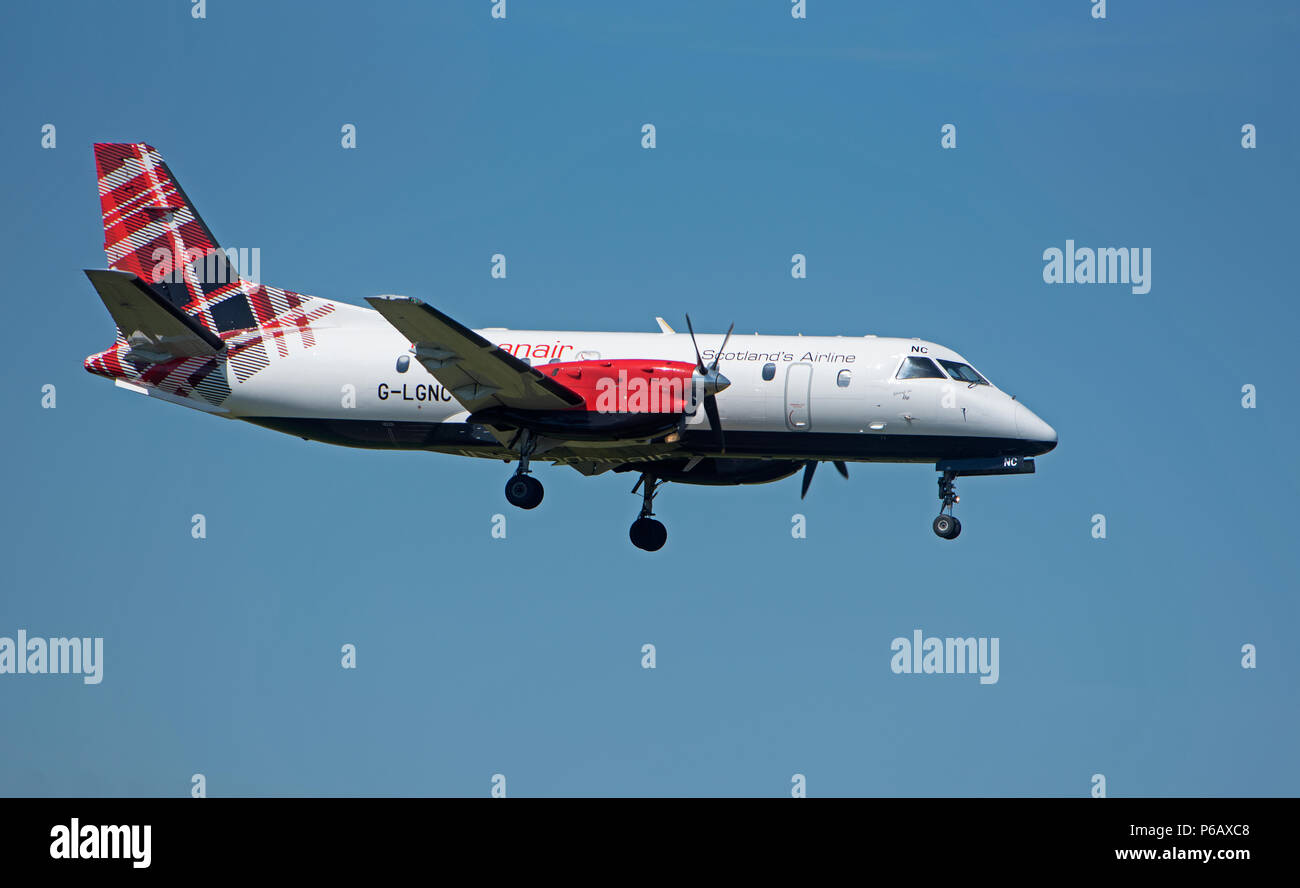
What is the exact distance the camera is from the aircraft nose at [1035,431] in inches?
1241

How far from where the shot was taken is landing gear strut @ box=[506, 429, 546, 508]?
3219 cm

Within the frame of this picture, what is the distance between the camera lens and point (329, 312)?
34.5 m

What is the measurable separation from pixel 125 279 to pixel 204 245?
13.8ft

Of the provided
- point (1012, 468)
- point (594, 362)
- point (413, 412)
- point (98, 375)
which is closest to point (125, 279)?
point (98, 375)

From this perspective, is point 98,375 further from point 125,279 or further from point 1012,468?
point 1012,468

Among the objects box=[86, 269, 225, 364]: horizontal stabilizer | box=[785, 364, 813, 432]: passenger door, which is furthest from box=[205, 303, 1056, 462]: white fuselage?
box=[86, 269, 225, 364]: horizontal stabilizer

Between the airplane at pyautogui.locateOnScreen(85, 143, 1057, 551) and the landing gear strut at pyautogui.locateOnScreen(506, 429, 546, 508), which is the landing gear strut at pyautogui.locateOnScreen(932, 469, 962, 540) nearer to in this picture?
the airplane at pyautogui.locateOnScreen(85, 143, 1057, 551)

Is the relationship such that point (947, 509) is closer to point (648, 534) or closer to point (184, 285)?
point (648, 534)

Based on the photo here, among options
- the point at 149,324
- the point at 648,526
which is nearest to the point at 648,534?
the point at 648,526

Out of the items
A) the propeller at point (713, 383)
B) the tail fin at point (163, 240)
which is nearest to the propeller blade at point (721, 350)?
the propeller at point (713, 383)

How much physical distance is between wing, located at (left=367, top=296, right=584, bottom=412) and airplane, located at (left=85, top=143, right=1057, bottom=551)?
4 cm

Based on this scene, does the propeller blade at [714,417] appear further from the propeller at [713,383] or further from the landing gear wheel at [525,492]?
the landing gear wheel at [525,492]
